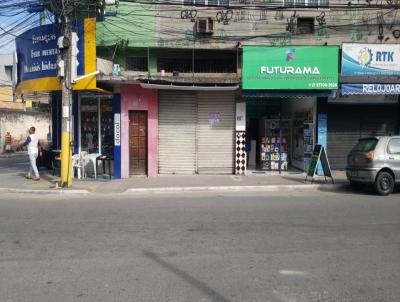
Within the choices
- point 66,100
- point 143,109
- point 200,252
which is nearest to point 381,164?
point 200,252

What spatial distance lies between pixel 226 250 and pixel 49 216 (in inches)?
173

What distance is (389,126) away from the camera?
57.0 ft

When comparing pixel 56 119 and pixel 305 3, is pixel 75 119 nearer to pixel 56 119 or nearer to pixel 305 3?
pixel 56 119

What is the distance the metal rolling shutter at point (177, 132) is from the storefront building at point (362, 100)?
5254mm

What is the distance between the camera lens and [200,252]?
6320 millimetres

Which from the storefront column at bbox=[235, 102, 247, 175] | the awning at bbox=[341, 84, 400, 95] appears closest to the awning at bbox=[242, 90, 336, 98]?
Result: the awning at bbox=[341, 84, 400, 95]

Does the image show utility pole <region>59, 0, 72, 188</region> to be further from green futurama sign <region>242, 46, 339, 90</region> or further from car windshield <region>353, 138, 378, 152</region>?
car windshield <region>353, 138, 378, 152</region>

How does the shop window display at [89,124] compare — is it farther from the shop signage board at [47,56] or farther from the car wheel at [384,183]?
the car wheel at [384,183]

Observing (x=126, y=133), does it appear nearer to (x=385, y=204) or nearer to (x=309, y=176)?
(x=309, y=176)

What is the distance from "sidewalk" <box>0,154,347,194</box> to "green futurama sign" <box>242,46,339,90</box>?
11.4 ft

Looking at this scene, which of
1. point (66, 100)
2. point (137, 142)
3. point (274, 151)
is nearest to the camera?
point (66, 100)

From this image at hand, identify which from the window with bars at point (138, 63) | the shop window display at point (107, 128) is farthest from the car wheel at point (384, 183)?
the shop window display at point (107, 128)

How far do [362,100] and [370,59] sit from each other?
1592 mm

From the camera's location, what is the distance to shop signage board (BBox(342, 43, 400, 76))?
16.3 meters
